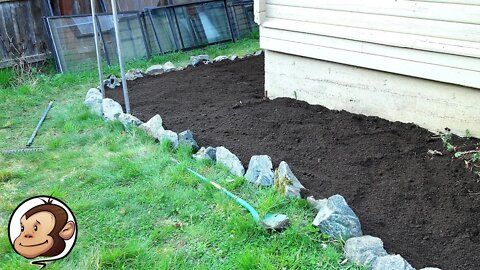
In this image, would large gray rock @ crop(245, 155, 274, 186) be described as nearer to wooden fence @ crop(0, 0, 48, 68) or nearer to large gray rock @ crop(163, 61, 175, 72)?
large gray rock @ crop(163, 61, 175, 72)

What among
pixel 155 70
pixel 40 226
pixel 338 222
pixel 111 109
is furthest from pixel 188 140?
→ pixel 155 70

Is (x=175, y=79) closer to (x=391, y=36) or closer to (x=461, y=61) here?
(x=391, y=36)

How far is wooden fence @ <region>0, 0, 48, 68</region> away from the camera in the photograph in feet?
21.7

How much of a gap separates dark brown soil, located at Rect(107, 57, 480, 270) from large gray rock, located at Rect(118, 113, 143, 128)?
0.19m

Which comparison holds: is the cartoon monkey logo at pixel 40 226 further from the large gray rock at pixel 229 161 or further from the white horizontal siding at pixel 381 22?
the white horizontal siding at pixel 381 22

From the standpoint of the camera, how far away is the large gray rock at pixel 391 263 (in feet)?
7.15

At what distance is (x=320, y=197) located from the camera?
2.89 meters

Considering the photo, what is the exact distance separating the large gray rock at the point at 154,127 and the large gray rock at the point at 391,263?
7.39ft

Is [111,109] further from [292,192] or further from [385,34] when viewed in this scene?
[385,34]

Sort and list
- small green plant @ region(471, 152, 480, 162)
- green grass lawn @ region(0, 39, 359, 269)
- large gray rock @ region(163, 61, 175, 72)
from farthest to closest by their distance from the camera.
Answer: large gray rock @ region(163, 61, 175, 72)
small green plant @ region(471, 152, 480, 162)
green grass lawn @ region(0, 39, 359, 269)

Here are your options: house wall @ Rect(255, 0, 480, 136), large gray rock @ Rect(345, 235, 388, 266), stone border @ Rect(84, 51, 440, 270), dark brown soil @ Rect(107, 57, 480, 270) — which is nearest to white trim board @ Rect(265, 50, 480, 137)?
house wall @ Rect(255, 0, 480, 136)

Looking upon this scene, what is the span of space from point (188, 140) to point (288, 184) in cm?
108

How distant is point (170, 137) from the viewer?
12.5ft

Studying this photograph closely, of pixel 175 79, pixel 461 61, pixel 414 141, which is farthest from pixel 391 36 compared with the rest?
pixel 175 79
